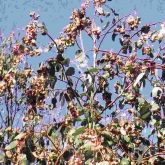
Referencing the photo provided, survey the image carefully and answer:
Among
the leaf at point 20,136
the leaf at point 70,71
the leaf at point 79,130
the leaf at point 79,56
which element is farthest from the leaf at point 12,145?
the leaf at point 79,56

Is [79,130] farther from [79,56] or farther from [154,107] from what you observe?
[79,56]

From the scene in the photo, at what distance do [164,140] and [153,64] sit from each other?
583 mm

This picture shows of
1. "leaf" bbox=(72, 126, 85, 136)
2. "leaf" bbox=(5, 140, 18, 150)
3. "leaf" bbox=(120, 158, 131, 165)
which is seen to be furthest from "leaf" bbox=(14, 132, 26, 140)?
"leaf" bbox=(120, 158, 131, 165)

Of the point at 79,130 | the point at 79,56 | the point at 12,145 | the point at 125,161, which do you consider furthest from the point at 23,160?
the point at 79,56

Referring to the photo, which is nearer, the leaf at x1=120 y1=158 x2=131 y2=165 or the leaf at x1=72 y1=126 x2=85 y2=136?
the leaf at x1=72 y1=126 x2=85 y2=136

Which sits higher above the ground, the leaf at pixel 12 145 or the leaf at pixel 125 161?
the leaf at pixel 12 145

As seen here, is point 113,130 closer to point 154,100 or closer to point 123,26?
point 154,100

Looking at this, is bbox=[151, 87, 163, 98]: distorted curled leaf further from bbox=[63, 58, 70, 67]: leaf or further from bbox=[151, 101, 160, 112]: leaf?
bbox=[63, 58, 70, 67]: leaf

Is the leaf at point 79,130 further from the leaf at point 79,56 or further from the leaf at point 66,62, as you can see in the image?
the leaf at point 79,56

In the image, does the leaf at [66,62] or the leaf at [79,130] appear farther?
the leaf at [66,62]

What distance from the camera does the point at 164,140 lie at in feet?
11.9

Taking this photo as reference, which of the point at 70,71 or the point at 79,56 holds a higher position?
the point at 79,56

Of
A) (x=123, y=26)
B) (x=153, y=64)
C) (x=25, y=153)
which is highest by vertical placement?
(x=123, y=26)

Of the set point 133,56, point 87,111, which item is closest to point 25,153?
point 87,111
